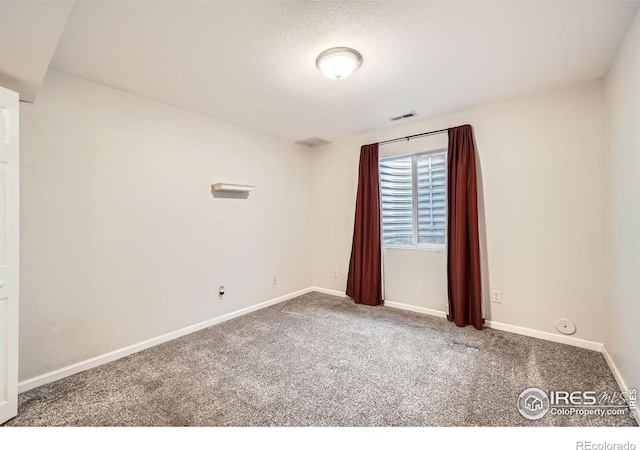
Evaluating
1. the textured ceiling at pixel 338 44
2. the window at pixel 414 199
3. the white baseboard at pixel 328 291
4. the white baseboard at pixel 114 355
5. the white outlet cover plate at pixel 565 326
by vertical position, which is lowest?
the white baseboard at pixel 114 355

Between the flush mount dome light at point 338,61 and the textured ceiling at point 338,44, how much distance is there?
0.17 feet

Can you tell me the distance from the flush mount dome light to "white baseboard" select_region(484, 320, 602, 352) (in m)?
2.81

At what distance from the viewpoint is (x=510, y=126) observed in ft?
9.12

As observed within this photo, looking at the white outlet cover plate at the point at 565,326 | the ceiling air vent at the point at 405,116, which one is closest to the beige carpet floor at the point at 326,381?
the white outlet cover plate at the point at 565,326

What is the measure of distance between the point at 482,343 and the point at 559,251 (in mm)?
1103

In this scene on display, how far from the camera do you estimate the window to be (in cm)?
334

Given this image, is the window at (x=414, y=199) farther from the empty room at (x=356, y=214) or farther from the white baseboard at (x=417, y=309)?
the white baseboard at (x=417, y=309)

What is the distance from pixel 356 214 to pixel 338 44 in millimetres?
2258

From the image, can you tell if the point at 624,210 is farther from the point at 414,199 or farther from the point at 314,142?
the point at 314,142

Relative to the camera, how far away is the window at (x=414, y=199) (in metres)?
3.34

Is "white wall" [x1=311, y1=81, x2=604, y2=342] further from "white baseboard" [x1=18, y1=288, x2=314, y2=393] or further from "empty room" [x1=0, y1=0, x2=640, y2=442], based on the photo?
"white baseboard" [x1=18, y1=288, x2=314, y2=393]

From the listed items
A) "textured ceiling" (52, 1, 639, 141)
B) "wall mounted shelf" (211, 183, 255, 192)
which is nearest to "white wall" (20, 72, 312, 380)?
"wall mounted shelf" (211, 183, 255, 192)

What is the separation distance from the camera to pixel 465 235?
9.62ft
